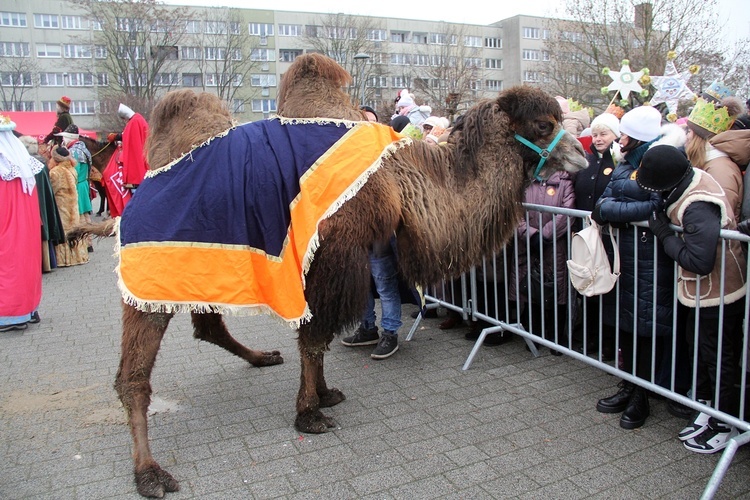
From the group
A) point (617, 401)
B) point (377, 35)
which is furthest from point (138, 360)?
point (377, 35)

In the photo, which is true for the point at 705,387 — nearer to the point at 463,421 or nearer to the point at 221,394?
the point at 463,421

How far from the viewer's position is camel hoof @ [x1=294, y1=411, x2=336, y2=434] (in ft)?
13.6

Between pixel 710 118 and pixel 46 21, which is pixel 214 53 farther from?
pixel 710 118

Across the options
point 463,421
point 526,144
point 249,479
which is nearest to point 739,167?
point 526,144

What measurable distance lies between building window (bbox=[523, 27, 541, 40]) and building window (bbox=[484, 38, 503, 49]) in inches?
129

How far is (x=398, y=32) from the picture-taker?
233 feet

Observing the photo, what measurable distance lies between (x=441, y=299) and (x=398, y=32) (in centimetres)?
6947

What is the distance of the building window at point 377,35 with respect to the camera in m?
66.1

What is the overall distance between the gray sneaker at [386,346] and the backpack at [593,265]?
2016 millimetres

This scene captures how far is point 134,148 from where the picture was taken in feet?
28.0

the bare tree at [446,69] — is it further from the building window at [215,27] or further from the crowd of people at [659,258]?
the crowd of people at [659,258]

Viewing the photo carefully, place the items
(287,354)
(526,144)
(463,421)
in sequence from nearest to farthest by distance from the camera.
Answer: (526,144) → (463,421) → (287,354)

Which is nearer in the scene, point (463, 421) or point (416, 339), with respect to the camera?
point (463, 421)

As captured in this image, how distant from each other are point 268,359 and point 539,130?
3.08 metres
